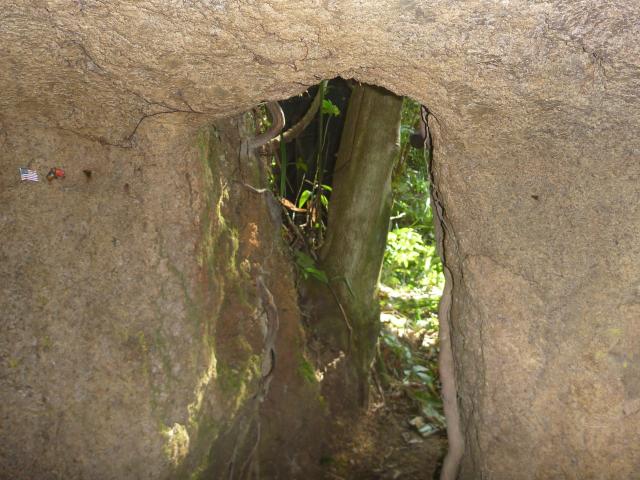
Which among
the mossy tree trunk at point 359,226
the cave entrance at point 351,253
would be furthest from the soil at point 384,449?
the mossy tree trunk at point 359,226

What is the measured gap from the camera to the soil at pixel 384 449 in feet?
8.79

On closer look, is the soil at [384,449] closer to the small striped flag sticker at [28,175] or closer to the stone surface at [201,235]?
the stone surface at [201,235]

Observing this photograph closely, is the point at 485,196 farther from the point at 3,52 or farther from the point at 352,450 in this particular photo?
the point at 352,450

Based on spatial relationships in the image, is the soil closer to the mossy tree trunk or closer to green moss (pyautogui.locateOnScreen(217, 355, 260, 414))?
the mossy tree trunk

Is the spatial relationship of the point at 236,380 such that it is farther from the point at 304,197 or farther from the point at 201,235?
the point at 304,197

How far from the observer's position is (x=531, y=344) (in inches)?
60.9

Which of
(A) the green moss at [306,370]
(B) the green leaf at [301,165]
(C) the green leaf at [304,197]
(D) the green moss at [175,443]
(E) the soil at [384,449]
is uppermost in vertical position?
(B) the green leaf at [301,165]

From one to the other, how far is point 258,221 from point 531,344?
113 centimetres

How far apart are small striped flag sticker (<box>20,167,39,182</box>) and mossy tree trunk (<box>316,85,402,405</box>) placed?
1653mm

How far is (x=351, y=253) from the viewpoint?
3033 mm

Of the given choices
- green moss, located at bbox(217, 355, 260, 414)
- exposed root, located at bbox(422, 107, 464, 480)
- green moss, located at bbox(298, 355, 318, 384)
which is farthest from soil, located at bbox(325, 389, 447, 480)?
exposed root, located at bbox(422, 107, 464, 480)

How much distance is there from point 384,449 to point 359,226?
38.6 inches

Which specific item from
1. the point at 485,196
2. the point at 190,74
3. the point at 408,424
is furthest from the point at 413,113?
the point at 190,74

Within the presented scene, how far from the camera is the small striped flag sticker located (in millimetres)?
1497
